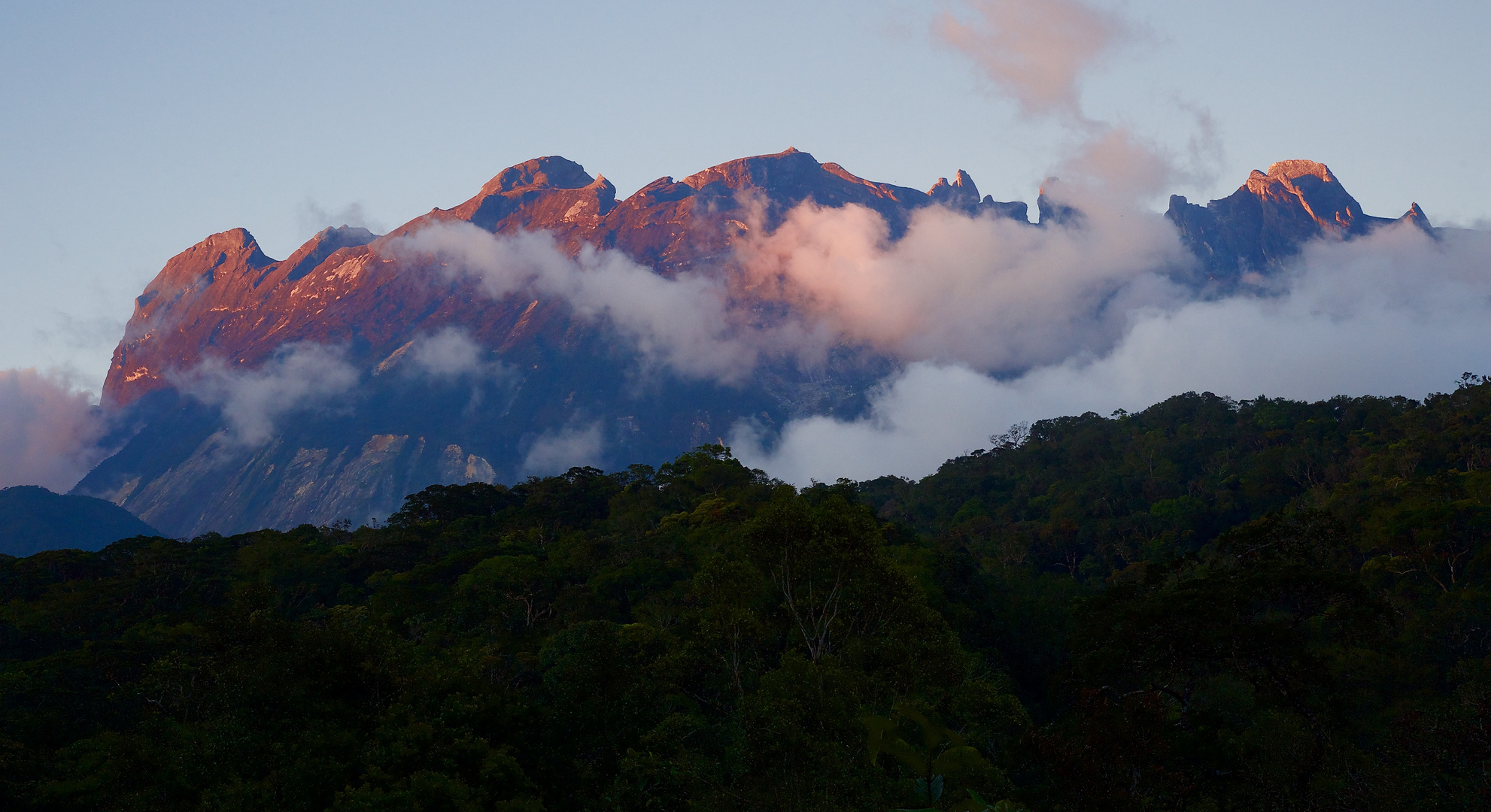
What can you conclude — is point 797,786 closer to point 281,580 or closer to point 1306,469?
point 281,580

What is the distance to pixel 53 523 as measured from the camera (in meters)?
168

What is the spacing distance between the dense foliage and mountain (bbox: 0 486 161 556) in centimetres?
13169

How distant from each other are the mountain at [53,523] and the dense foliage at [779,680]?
131693mm

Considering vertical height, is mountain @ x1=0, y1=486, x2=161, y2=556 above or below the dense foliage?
above

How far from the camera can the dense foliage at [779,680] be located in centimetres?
2005

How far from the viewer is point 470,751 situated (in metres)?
21.1

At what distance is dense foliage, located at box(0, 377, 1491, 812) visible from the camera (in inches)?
789

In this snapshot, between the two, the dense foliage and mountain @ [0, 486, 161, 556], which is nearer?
the dense foliage

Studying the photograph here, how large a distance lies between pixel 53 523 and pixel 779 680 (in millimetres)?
191900

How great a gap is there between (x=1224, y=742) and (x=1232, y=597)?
357cm

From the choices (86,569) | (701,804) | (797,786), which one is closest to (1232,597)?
(797,786)

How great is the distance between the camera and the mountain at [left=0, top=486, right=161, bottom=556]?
534 ft

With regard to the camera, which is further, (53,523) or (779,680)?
(53,523)

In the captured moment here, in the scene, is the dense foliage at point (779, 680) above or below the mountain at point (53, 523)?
below
